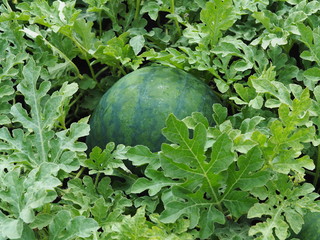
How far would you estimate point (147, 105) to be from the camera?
2689 millimetres

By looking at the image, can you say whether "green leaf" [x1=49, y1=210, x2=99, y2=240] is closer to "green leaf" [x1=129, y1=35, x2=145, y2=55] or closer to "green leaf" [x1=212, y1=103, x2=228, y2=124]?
"green leaf" [x1=212, y1=103, x2=228, y2=124]

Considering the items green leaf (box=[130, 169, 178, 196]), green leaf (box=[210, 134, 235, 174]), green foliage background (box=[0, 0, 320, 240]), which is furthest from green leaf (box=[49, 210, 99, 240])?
green leaf (box=[210, 134, 235, 174])

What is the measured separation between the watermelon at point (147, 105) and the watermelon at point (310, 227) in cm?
60

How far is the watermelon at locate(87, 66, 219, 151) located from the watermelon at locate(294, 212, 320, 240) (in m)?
0.60

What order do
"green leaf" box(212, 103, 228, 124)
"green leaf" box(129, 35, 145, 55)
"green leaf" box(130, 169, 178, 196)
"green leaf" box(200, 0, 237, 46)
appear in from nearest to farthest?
"green leaf" box(130, 169, 178, 196) → "green leaf" box(212, 103, 228, 124) → "green leaf" box(200, 0, 237, 46) → "green leaf" box(129, 35, 145, 55)

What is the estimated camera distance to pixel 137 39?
122 inches

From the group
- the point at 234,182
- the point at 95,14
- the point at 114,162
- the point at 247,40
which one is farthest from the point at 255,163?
the point at 95,14

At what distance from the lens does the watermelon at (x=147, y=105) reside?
267 cm

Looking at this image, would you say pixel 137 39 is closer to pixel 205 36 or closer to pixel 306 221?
pixel 205 36

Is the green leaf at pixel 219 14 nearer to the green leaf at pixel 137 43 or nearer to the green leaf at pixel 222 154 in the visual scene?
the green leaf at pixel 137 43

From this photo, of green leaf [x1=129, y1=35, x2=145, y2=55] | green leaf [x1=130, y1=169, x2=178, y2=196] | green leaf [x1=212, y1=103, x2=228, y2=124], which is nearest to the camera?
green leaf [x1=130, y1=169, x2=178, y2=196]

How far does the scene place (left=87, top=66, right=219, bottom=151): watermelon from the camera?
2.67 meters

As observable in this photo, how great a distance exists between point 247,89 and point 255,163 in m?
0.51

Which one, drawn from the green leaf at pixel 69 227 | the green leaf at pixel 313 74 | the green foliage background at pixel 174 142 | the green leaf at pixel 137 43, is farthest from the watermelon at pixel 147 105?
the green leaf at pixel 69 227
